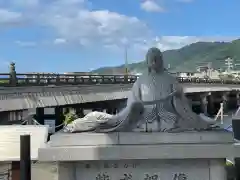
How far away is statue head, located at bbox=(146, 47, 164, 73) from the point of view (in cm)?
737

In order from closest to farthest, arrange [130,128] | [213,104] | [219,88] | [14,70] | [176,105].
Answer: [130,128], [176,105], [14,70], [219,88], [213,104]

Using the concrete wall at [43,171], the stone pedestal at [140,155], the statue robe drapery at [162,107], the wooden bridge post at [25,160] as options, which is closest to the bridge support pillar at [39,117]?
the concrete wall at [43,171]

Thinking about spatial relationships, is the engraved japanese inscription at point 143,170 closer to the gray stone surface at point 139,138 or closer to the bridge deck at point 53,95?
the gray stone surface at point 139,138

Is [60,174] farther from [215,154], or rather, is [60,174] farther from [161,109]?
[215,154]

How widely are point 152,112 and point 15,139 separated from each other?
3984 millimetres

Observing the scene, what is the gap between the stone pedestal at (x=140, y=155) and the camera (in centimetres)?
625

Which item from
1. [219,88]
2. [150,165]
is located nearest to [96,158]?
[150,165]

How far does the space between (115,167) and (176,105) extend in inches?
60.9

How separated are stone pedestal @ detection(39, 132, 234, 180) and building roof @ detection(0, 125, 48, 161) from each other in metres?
3.07

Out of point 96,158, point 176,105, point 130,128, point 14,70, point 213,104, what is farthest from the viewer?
point 213,104

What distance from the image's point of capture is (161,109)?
277 inches

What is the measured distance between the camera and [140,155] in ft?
20.5

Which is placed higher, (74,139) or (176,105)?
(176,105)

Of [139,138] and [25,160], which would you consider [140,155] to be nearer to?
[139,138]
